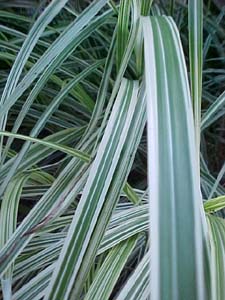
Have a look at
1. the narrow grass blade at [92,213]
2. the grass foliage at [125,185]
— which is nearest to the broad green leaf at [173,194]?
the grass foliage at [125,185]

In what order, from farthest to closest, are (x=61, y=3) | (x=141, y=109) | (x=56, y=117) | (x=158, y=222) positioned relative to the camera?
(x=56, y=117) → (x=61, y=3) → (x=141, y=109) → (x=158, y=222)

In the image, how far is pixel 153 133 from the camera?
0.36 m

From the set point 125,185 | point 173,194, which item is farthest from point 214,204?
point 173,194

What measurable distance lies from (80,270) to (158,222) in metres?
0.17

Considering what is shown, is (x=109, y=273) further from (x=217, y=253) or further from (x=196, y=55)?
(x=196, y=55)

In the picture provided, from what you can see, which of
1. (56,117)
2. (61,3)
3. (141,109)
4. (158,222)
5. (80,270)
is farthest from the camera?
(56,117)

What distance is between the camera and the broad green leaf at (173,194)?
0.30 m

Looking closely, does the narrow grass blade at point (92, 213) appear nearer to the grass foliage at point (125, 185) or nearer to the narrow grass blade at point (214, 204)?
the grass foliage at point (125, 185)

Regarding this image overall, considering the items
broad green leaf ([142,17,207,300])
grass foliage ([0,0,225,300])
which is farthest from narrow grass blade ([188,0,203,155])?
broad green leaf ([142,17,207,300])

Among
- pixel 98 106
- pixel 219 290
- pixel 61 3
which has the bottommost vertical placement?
pixel 219 290

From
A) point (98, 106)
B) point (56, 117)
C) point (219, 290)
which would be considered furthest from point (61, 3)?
point (219, 290)

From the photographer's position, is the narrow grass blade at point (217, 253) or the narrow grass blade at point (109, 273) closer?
the narrow grass blade at point (217, 253)

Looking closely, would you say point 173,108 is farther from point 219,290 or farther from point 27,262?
point 27,262

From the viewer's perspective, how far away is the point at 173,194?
33 centimetres
